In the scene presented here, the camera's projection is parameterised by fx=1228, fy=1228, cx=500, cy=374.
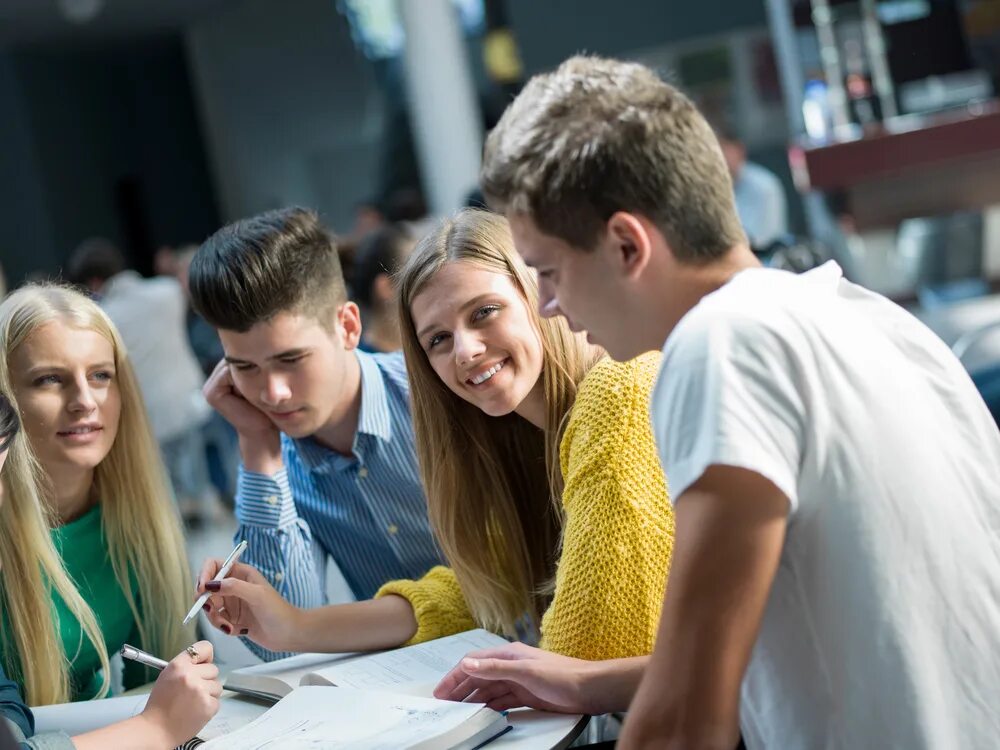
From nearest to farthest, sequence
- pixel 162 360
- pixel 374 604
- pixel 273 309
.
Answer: pixel 374 604
pixel 273 309
pixel 162 360

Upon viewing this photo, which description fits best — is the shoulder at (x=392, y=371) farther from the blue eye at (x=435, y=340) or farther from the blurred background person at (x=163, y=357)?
the blurred background person at (x=163, y=357)

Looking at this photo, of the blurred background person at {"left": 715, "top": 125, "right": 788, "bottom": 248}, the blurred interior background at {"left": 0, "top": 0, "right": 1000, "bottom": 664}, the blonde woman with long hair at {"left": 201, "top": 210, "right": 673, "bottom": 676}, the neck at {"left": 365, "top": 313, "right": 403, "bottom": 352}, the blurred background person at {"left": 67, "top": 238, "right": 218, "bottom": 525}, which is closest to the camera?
the blonde woman with long hair at {"left": 201, "top": 210, "right": 673, "bottom": 676}

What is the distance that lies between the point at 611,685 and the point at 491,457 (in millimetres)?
572

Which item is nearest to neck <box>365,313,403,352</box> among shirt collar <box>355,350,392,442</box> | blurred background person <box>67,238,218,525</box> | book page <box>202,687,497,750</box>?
shirt collar <box>355,350,392,442</box>

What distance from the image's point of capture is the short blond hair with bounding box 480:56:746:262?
103 cm

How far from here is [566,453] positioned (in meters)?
1.59

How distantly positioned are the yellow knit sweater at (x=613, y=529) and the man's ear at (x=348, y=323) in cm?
86

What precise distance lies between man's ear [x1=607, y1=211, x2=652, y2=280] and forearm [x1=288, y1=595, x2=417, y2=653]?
0.96 meters

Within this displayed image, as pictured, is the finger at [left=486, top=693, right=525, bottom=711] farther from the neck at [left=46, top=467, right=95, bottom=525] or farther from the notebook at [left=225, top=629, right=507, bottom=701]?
the neck at [left=46, top=467, right=95, bottom=525]

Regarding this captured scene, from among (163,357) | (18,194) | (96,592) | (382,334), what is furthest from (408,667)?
(18,194)

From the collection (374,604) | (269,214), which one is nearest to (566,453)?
(374,604)

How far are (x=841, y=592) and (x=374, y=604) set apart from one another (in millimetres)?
990

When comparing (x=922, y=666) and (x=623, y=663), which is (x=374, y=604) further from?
(x=922, y=666)

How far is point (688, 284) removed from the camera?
1066mm
